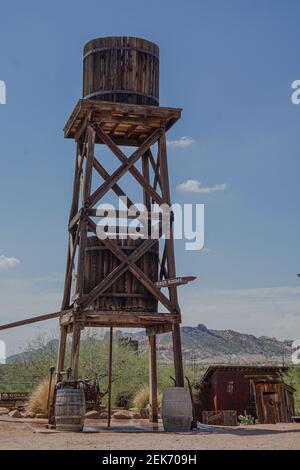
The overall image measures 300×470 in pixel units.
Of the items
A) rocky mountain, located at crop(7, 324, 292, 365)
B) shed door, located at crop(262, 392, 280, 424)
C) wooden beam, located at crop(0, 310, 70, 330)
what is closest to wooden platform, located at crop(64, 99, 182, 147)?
wooden beam, located at crop(0, 310, 70, 330)

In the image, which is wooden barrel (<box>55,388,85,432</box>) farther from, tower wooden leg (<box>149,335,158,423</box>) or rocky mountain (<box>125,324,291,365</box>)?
rocky mountain (<box>125,324,291,365</box>)

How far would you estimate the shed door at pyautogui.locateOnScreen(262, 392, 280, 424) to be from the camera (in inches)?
1347

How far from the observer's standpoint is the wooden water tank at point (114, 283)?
22781 millimetres

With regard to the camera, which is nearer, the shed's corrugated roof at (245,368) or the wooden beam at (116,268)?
the wooden beam at (116,268)

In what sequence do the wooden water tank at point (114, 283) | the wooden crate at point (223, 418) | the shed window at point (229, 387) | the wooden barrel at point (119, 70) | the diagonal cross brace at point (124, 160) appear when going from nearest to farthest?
the wooden water tank at point (114, 283), the diagonal cross brace at point (124, 160), the wooden barrel at point (119, 70), the wooden crate at point (223, 418), the shed window at point (229, 387)

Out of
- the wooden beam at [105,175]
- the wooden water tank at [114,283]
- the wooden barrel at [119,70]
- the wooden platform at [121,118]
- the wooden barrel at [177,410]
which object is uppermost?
the wooden barrel at [119,70]

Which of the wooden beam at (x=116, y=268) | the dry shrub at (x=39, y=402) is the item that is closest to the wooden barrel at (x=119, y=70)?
the wooden beam at (x=116, y=268)

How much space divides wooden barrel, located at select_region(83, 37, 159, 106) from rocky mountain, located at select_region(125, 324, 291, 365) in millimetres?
108888

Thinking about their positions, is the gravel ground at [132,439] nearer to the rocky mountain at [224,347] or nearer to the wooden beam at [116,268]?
the wooden beam at [116,268]

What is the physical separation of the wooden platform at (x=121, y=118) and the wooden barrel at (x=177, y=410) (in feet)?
28.1

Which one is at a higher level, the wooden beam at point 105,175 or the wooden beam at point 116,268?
the wooden beam at point 105,175

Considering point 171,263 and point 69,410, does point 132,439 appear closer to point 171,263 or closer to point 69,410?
point 69,410
